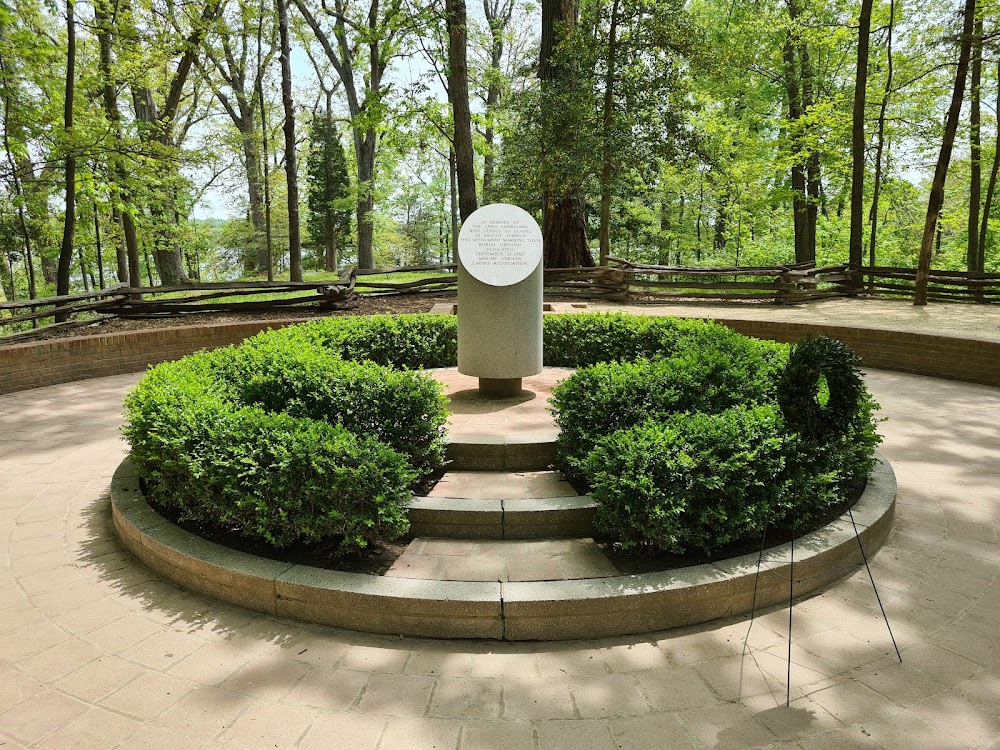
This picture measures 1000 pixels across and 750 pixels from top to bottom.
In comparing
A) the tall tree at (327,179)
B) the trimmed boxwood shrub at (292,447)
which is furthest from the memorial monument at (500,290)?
the tall tree at (327,179)

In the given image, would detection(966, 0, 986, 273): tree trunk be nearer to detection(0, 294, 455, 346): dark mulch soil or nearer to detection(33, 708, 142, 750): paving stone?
detection(0, 294, 455, 346): dark mulch soil

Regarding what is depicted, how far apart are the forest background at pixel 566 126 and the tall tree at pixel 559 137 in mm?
61

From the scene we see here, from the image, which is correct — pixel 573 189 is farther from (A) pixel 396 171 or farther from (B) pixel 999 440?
(A) pixel 396 171

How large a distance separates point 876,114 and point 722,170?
27.8ft

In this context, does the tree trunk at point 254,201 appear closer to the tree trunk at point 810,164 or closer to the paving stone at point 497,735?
the tree trunk at point 810,164

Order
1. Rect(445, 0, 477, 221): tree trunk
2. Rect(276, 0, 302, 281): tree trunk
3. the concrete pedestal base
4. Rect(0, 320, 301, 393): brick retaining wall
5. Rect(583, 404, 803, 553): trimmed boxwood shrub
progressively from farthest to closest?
1. Rect(276, 0, 302, 281): tree trunk
2. Rect(445, 0, 477, 221): tree trunk
3. Rect(0, 320, 301, 393): brick retaining wall
4. the concrete pedestal base
5. Rect(583, 404, 803, 553): trimmed boxwood shrub

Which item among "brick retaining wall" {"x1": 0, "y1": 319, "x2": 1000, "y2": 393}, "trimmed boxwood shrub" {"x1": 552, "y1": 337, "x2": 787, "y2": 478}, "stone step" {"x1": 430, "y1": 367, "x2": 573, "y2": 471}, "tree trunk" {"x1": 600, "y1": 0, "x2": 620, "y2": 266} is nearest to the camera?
"trimmed boxwood shrub" {"x1": 552, "y1": 337, "x2": 787, "y2": 478}

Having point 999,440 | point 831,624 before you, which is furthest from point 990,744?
point 999,440

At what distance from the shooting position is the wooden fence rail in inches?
471

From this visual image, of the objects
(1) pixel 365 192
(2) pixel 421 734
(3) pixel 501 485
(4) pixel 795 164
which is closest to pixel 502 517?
(3) pixel 501 485

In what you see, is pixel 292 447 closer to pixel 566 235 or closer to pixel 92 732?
pixel 92 732

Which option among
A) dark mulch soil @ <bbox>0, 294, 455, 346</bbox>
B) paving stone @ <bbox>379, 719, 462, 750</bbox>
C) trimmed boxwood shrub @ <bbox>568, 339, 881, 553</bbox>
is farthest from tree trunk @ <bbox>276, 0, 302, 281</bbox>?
paving stone @ <bbox>379, 719, 462, 750</bbox>

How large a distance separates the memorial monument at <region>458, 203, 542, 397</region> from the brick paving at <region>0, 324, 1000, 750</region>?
3.18 m

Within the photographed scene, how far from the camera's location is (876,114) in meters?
19.6
